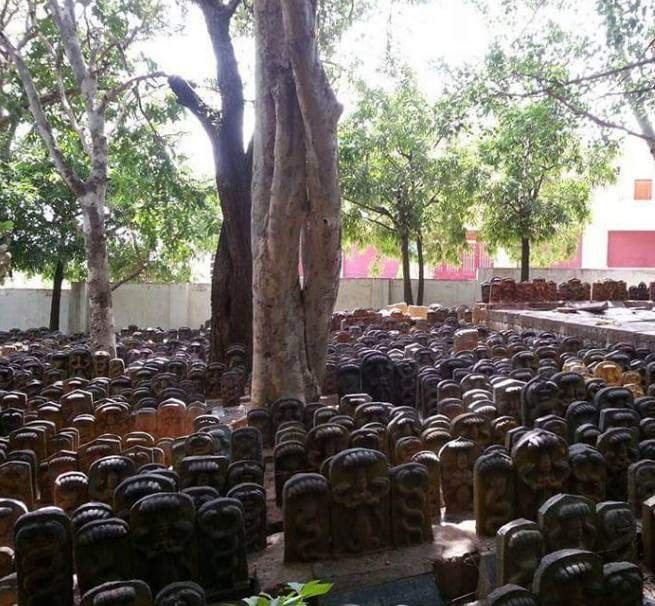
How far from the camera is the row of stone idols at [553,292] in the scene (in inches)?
603

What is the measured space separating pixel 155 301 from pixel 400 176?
8.25m

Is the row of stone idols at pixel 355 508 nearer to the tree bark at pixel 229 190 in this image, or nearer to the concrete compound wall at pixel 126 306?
the tree bark at pixel 229 190

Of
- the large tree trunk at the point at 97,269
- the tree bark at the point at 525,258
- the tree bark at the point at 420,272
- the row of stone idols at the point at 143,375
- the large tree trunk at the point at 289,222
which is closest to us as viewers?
the large tree trunk at the point at 289,222

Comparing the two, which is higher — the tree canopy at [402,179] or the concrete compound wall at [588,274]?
the tree canopy at [402,179]

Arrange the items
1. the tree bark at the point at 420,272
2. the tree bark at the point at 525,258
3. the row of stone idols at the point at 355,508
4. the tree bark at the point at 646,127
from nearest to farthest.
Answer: the row of stone idols at the point at 355,508 → the tree bark at the point at 646,127 → the tree bark at the point at 525,258 → the tree bark at the point at 420,272

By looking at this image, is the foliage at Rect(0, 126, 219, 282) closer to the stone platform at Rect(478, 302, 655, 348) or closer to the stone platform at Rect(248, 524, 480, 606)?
the stone platform at Rect(478, 302, 655, 348)

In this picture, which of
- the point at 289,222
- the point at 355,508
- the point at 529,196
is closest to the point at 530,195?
the point at 529,196

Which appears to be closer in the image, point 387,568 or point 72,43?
point 387,568

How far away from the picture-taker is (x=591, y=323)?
32.8 feet

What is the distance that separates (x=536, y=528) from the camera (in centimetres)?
250

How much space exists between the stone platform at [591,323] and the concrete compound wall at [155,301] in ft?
25.3

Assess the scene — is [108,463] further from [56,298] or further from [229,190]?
[56,298]

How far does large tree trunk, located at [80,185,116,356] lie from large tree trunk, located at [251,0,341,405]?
10.7ft

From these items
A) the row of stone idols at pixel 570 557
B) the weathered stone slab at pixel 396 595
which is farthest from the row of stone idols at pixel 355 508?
the row of stone idols at pixel 570 557
